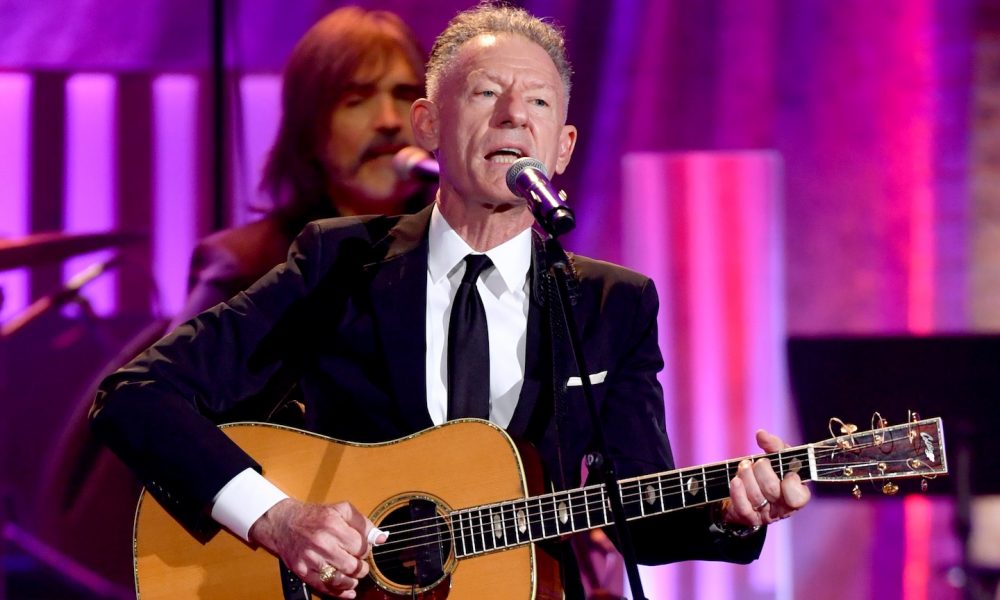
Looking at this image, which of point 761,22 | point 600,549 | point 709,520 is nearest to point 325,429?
point 709,520

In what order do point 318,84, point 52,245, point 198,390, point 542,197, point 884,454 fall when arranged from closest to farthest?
point 542,197 < point 884,454 < point 198,390 < point 318,84 < point 52,245

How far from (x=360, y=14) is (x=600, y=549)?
203cm

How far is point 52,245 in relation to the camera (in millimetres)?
4457

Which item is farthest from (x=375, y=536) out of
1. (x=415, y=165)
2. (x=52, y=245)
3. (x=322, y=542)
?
(x=52, y=245)

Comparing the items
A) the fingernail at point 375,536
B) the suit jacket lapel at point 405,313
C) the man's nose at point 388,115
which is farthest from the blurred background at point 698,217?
the fingernail at point 375,536

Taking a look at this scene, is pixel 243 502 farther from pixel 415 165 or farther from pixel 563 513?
pixel 415 165

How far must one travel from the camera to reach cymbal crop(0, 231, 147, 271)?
14.4ft

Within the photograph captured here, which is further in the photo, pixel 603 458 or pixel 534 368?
pixel 534 368

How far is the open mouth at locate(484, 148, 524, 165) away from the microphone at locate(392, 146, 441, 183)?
1.07 meters

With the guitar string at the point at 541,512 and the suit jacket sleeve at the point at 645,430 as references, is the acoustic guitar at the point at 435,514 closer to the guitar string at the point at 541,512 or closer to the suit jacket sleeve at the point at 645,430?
the guitar string at the point at 541,512

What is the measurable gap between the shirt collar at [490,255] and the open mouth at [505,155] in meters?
0.20

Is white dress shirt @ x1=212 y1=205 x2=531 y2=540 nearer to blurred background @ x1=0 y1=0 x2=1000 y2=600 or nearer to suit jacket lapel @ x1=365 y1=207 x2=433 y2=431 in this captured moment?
suit jacket lapel @ x1=365 y1=207 x2=433 y2=431

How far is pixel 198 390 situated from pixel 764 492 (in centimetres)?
117

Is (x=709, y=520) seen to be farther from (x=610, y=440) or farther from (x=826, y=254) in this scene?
(x=826, y=254)
